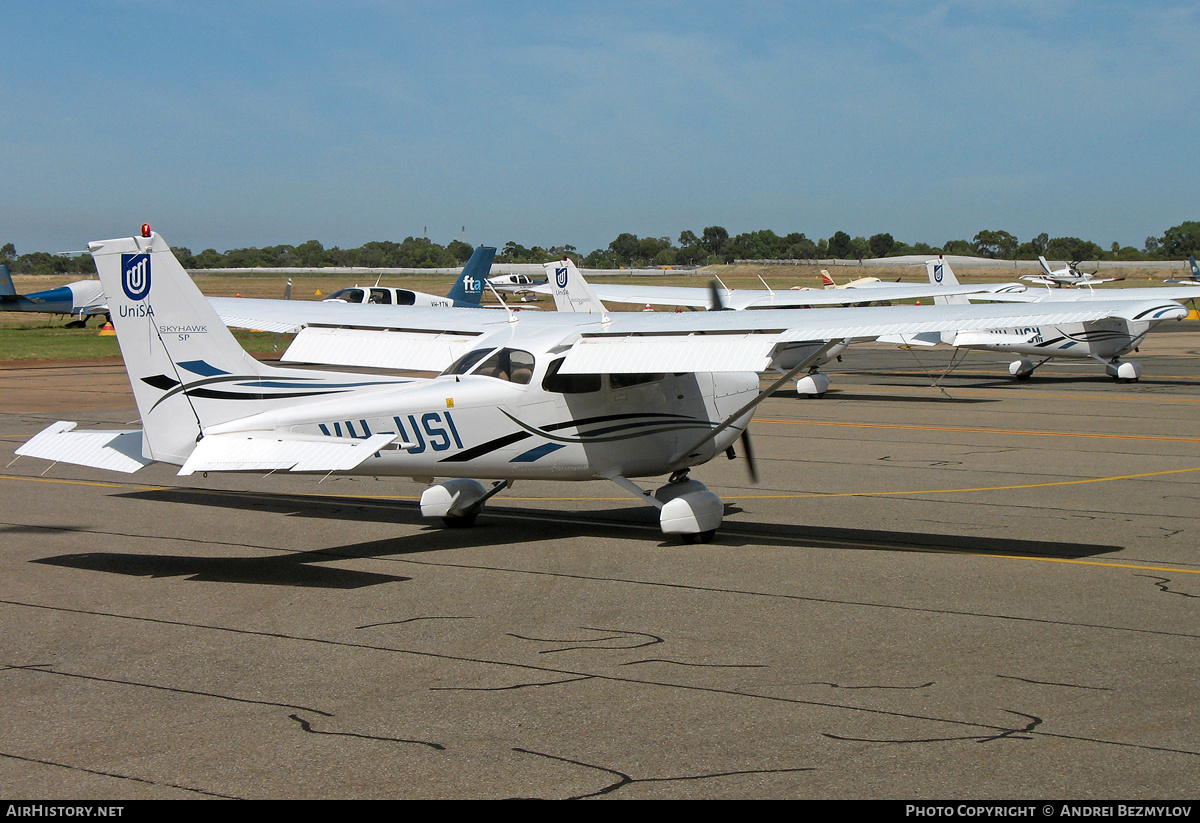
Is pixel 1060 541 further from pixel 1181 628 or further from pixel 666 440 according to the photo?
pixel 666 440

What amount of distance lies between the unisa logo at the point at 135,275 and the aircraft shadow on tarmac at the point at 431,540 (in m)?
2.36

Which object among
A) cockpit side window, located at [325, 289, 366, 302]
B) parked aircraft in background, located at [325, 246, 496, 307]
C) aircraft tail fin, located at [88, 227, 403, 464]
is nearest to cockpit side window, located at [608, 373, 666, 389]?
aircraft tail fin, located at [88, 227, 403, 464]

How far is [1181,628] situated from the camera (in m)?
7.87

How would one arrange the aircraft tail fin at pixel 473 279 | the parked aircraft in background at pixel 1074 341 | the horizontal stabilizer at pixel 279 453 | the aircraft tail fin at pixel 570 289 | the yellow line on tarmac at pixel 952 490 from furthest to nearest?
the aircraft tail fin at pixel 473 279 < the parked aircraft in background at pixel 1074 341 < the aircraft tail fin at pixel 570 289 < the yellow line on tarmac at pixel 952 490 < the horizontal stabilizer at pixel 279 453

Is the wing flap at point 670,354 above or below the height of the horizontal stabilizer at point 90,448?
above

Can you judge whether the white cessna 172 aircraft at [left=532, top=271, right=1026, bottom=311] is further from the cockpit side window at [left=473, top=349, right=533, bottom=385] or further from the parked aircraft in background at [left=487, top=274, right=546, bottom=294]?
the parked aircraft in background at [left=487, top=274, right=546, bottom=294]

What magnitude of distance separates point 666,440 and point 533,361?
1625 mm

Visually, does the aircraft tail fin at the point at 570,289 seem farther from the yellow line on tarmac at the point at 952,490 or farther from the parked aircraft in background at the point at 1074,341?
the parked aircraft in background at the point at 1074,341

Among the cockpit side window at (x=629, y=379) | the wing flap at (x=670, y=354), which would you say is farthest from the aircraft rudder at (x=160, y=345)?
the cockpit side window at (x=629, y=379)

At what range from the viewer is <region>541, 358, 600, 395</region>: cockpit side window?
10781 millimetres

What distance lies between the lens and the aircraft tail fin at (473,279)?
41031mm

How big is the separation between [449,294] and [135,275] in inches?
1254

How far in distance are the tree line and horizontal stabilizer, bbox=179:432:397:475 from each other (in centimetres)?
14849
